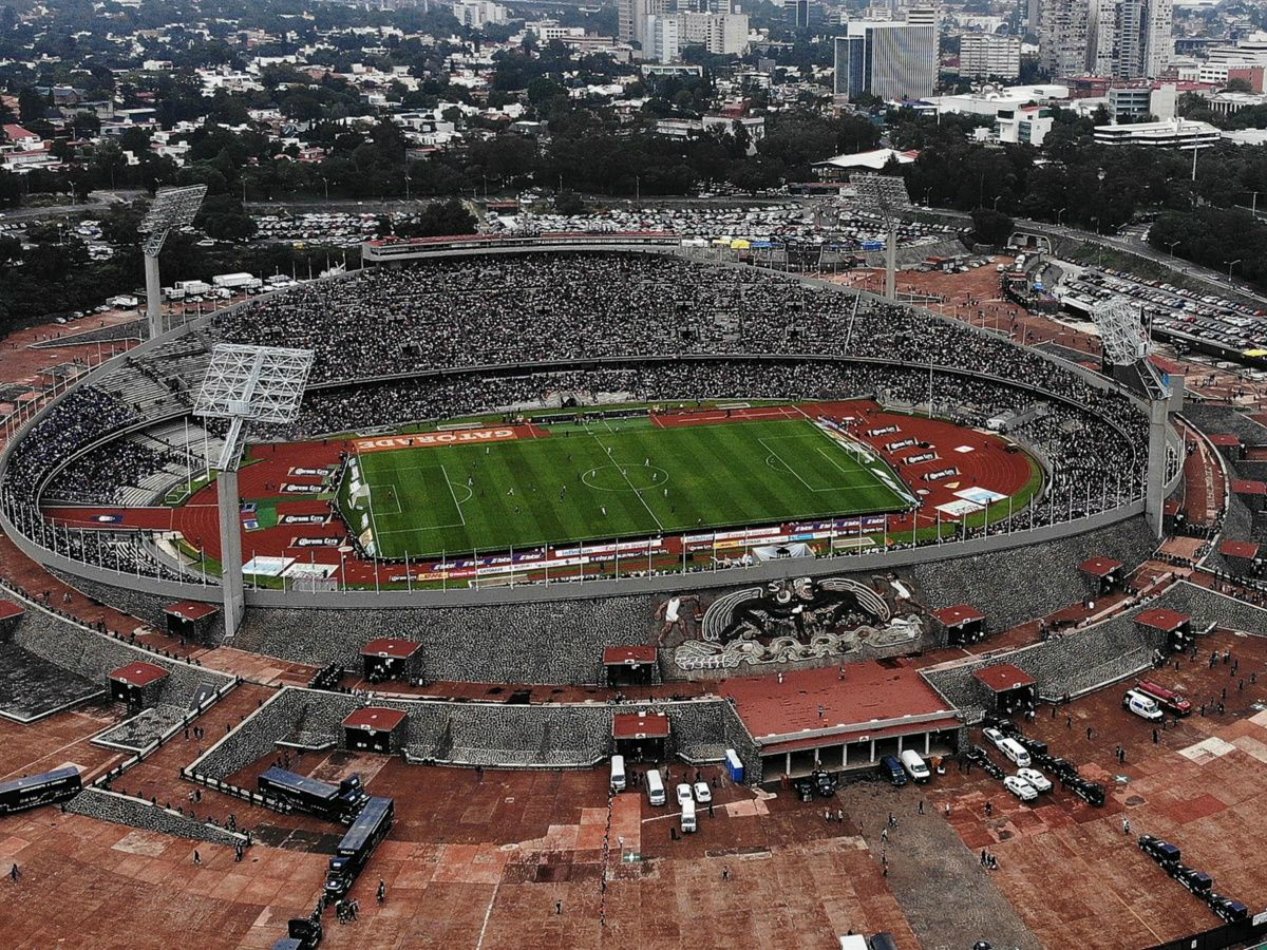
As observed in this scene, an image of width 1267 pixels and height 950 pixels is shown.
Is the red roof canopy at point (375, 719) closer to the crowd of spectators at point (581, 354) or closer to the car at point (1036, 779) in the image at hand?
the car at point (1036, 779)

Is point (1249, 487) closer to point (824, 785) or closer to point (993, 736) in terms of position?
point (993, 736)

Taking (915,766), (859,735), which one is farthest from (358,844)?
(915,766)

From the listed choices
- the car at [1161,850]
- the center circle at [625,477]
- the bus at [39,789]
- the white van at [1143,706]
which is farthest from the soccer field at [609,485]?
the car at [1161,850]

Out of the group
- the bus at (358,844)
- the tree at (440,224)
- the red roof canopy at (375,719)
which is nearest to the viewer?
the bus at (358,844)

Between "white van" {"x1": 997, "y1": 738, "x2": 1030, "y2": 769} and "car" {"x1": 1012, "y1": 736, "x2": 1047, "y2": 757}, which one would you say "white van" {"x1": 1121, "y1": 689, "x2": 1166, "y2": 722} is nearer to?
"car" {"x1": 1012, "y1": 736, "x2": 1047, "y2": 757}

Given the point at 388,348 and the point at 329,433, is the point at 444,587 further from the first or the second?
the point at 388,348
